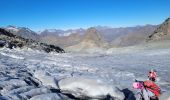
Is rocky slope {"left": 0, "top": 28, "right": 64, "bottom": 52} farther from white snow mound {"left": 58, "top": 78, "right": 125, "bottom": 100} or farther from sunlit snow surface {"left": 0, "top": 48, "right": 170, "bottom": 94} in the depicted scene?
white snow mound {"left": 58, "top": 78, "right": 125, "bottom": 100}

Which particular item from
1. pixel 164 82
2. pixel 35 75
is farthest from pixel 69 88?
pixel 164 82

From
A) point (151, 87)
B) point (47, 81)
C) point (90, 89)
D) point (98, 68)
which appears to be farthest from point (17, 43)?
point (151, 87)

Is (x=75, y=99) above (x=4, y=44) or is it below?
below

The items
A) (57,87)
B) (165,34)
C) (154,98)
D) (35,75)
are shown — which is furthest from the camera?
(165,34)

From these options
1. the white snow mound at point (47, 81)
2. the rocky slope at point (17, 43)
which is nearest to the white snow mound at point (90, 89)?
the white snow mound at point (47, 81)

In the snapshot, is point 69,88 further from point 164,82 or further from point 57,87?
point 164,82

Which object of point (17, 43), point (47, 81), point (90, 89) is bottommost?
point (90, 89)

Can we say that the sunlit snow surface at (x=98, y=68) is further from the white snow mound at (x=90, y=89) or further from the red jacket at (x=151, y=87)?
the red jacket at (x=151, y=87)

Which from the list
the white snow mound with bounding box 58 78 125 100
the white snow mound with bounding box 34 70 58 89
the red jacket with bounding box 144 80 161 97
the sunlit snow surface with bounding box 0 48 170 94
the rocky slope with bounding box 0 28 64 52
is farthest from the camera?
the rocky slope with bounding box 0 28 64 52

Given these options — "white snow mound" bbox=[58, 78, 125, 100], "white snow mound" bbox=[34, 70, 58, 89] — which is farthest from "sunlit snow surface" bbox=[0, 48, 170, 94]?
"white snow mound" bbox=[58, 78, 125, 100]

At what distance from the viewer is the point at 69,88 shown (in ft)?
35.9

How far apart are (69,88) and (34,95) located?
1338 millimetres

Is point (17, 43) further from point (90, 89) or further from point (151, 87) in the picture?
point (151, 87)

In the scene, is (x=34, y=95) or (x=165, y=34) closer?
(x=34, y=95)
